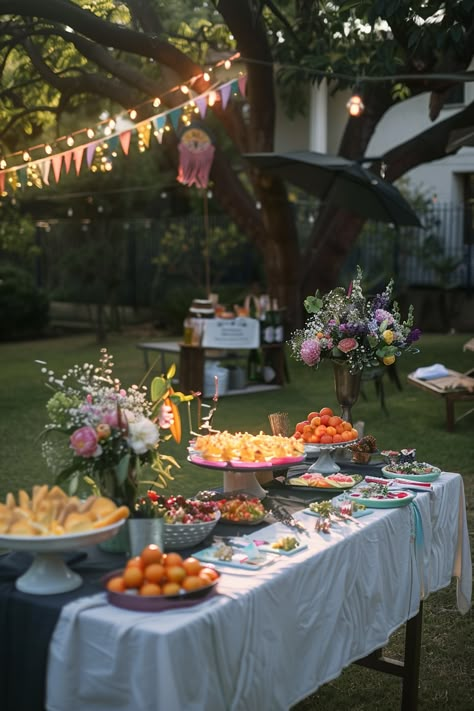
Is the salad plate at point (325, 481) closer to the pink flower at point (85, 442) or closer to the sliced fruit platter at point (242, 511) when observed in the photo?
the sliced fruit platter at point (242, 511)

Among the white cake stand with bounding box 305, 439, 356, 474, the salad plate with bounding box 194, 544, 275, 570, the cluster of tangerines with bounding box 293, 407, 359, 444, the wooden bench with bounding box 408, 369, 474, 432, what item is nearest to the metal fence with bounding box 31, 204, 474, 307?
the wooden bench with bounding box 408, 369, 474, 432

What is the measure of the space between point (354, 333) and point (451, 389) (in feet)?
17.1

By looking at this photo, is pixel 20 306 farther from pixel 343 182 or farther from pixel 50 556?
→ pixel 50 556

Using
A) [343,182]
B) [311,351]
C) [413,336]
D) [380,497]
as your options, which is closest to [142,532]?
[380,497]

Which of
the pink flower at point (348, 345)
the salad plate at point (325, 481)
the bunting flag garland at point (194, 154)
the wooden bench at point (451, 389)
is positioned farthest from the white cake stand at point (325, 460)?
the bunting flag garland at point (194, 154)

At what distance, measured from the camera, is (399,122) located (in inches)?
858

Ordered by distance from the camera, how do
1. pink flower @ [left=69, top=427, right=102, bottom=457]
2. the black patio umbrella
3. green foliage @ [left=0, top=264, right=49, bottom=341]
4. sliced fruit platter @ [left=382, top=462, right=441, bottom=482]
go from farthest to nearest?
green foliage @ [left=0, top=264, right=49, bottom=341]
the black patio umbrella
sliced fruit platter @ [left=382, top=462, right=441, bottom=482]
pink flower @ [left=69, top=427, right=102, bottom=457]

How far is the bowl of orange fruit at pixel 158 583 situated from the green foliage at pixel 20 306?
15622 mm

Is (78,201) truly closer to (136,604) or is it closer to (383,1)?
(383,1)

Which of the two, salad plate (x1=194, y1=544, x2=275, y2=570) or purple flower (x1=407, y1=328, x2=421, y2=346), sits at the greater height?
purple flower (x1=407, y1=328, x2=421, y2=346)

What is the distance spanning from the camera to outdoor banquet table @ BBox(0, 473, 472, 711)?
2.71m

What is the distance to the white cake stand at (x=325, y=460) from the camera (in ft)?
14.5

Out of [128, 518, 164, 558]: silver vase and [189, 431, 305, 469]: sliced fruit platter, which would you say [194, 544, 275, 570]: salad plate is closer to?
[128, 518, 164, 558]: silver vase

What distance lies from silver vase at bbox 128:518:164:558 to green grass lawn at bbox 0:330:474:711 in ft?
2.30
